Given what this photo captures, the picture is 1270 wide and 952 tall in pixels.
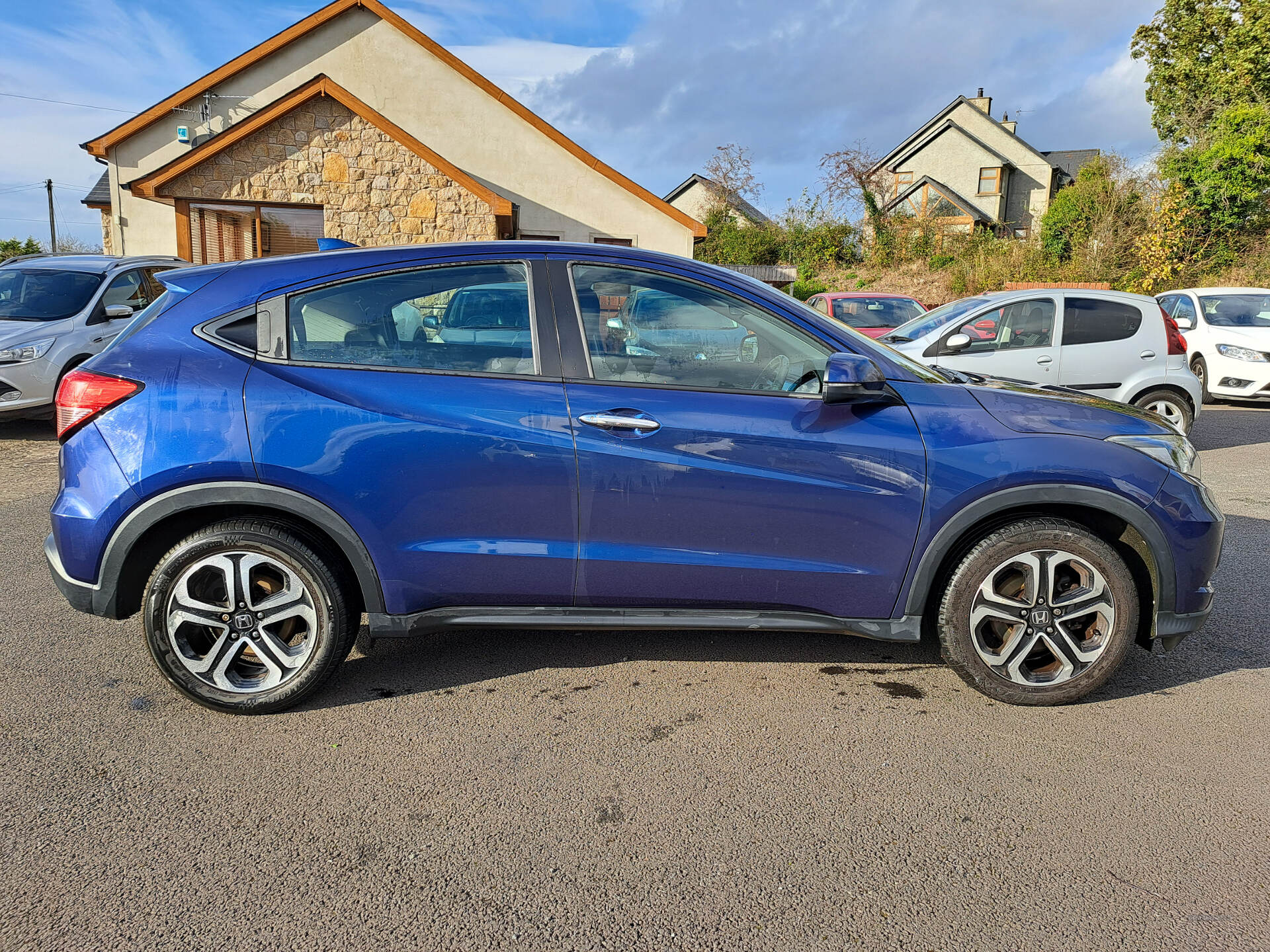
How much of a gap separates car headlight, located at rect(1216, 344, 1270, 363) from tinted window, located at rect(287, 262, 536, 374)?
41.7ft

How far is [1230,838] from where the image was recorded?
2639 mm

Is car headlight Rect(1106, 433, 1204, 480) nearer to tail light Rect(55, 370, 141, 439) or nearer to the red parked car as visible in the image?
tail light Rect(55, 370, 141, 439)

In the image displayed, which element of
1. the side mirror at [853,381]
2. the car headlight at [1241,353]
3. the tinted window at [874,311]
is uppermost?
the tinted window at [874,311]

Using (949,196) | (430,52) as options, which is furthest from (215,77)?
(949,196)

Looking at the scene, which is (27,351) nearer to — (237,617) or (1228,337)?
(237,617)

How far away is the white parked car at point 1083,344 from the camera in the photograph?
8586mm

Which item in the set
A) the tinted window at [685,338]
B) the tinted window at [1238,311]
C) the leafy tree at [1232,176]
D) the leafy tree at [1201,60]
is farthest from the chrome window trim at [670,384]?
the leafy tree at [1201,60]

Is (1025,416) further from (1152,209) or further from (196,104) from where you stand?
(1152,209)

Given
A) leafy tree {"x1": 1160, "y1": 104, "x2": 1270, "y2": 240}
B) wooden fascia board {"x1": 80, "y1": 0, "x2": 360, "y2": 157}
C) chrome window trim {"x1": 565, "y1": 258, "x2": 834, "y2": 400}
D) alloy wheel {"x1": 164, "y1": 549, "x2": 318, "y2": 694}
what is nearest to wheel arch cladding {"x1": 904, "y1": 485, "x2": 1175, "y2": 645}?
chrome window trim {"x1": 565, "y1": 258, "x2": 834, "y2": 400}

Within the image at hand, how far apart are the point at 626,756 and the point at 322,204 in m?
15.6

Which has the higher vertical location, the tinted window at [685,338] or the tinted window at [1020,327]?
the tinted window at [1020,327]

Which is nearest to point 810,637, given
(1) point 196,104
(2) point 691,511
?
(2) point 691,511

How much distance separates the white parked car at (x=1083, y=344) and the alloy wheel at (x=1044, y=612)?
5484 millimetres

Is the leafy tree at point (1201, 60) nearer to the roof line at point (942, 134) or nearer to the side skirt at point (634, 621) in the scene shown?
the roof line at point (942, 134)
